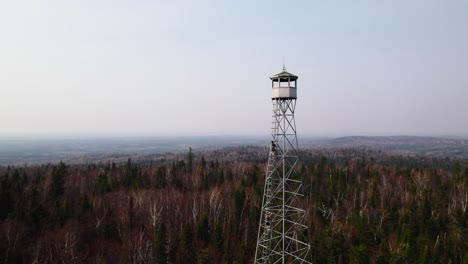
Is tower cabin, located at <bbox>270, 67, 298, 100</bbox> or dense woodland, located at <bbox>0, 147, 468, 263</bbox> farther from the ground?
tower cabin, located at <bbox>270, 67, 298, 100</bbox>

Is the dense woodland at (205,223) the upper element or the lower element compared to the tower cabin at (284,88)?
lower

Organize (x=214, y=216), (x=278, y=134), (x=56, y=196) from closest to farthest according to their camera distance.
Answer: (x=278, y=134) → (x=214, y=216) → (x=56, y=196)

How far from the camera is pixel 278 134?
18.3m

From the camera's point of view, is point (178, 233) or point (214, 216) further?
point (214, 216)

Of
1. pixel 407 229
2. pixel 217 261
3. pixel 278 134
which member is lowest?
pixel 217 261

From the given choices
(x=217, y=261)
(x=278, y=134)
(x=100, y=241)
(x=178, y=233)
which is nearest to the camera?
(x=278, y=134)

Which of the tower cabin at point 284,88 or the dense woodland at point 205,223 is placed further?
the dense woodland at point 205,223

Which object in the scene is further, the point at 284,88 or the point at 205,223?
the point at 205,223

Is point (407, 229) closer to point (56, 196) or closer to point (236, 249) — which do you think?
point (236, 249)

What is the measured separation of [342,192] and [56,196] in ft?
166

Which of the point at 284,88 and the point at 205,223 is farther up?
the point at 284,88

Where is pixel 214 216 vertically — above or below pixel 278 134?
below

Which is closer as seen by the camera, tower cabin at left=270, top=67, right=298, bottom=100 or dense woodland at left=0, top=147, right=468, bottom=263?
tower cabin at left=270, top=67, right=298, bottom=100

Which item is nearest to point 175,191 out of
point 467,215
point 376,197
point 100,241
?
point 100,241
